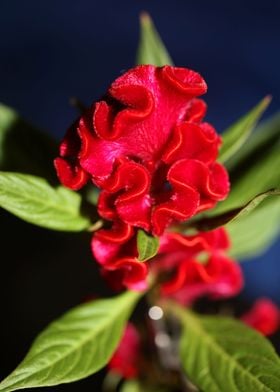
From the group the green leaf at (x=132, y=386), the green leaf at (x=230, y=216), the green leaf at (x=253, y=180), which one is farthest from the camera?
the green leaf at (x=132, y=386)

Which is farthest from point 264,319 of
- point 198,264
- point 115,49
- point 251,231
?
point 115,49

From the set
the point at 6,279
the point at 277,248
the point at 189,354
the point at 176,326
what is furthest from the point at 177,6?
the point at 189,354

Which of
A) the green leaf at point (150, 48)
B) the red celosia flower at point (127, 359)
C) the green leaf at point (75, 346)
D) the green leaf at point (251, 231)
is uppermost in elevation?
the green leaf at point (150, 48)

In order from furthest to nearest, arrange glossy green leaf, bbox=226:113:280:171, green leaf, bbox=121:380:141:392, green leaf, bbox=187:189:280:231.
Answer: green leaf, bbox=121:380:141:392, glossy green leaf, bbox=226:113:280:171, green leaf, bbox=187:189:280:231

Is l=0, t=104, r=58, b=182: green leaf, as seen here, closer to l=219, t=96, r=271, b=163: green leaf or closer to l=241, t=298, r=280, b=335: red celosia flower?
l=219, t=96, r=271, b=163: green leaf

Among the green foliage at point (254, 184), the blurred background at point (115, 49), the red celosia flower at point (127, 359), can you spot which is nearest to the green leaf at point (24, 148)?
the green foliage at point (254, 184)

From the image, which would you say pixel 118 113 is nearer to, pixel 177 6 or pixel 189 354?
pixel 189 354

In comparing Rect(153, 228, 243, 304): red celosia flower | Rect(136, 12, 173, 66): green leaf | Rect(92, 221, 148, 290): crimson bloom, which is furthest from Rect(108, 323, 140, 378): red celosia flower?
Rect(136, 12, 173, 66): green leaf

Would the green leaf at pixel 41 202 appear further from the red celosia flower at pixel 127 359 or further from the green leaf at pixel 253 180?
the red celosia flower at pixel 127 359
